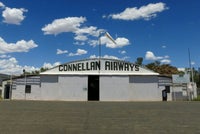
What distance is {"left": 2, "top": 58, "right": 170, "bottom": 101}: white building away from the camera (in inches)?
1630

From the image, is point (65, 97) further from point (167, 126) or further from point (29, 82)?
point (167, 126)

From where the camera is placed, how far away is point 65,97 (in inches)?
1629

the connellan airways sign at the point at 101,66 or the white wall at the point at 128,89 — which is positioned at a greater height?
the connellan airways sign at the point at 101,66

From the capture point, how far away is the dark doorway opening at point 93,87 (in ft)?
140

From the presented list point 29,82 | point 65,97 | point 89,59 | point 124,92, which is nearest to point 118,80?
point 124,92

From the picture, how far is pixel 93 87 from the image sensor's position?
141 ft

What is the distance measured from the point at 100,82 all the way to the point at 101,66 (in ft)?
8.36

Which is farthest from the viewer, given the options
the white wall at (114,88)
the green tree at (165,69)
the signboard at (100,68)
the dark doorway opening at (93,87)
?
the green tree at (165,69)

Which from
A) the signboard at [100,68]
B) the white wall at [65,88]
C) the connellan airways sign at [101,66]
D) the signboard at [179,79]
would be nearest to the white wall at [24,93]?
the white wall at [65,88]

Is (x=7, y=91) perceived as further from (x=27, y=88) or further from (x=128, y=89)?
(x=128, y=89)

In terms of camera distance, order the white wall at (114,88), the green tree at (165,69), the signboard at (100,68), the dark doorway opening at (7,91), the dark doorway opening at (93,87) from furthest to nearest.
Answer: the green tree at (165,69) → the dark doorway opening at (7,91) → the dark doorway opening at (93,87) → the signboard at (100,68) → the white wall at (114,88)

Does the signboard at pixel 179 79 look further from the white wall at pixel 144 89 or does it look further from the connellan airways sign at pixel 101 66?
the connellan airways sign at pixel 101 66

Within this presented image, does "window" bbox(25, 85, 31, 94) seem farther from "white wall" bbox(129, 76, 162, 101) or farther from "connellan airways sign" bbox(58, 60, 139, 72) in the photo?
"white wall" bbox(129, 76, 162, 101)

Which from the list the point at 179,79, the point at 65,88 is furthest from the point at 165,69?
the point at 65,88
